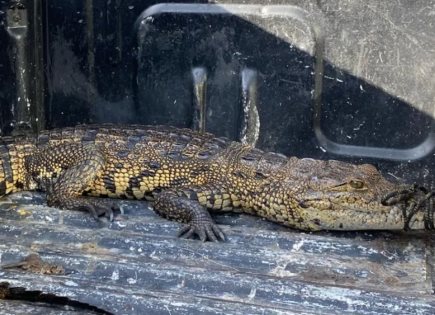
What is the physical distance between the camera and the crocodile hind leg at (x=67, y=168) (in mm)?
3123

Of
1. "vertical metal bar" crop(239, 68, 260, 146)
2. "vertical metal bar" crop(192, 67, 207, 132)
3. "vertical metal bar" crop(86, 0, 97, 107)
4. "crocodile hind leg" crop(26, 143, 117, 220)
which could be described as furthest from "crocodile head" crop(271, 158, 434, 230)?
"vertical metal bar" crop(86, 0, 97, 107)

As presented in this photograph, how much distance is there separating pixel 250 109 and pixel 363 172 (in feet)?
1.75

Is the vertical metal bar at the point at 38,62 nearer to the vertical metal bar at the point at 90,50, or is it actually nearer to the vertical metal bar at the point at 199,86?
the vertical metal bar at the point at 90,50

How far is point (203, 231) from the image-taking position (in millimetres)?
2734

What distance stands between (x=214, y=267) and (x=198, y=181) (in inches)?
30.4

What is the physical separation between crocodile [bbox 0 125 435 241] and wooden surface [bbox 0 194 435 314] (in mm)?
82

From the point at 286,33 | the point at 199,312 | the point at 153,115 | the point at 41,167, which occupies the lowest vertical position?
the point at 199,312

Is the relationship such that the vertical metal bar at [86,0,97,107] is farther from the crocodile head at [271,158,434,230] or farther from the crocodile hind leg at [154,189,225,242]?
the crocodile head at [271,158,434,230]

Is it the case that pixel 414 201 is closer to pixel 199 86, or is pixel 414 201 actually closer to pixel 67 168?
pixel 199 86

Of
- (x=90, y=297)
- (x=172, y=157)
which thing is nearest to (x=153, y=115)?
(x=172, y=157)

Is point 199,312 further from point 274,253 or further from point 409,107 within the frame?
point 409,107

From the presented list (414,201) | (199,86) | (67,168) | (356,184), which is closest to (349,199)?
(356,184)

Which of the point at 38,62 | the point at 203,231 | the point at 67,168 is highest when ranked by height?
the point at 38,62

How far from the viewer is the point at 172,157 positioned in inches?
127
